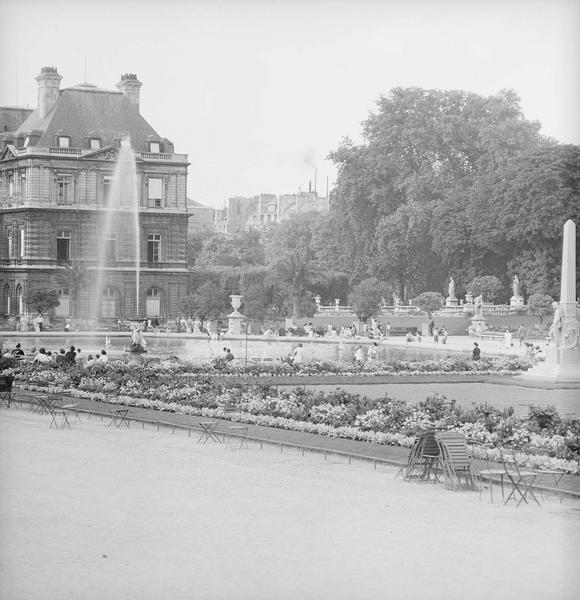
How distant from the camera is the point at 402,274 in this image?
8756 centimetres

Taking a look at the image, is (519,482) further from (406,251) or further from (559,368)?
(406,251)

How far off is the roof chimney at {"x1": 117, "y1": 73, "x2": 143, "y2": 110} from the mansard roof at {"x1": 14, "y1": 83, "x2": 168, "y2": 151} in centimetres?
40

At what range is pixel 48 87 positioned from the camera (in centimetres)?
8462

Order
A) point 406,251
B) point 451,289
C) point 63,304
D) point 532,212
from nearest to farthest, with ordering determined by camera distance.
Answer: point 532,212, point 451,289, point 63,304, point 406,251

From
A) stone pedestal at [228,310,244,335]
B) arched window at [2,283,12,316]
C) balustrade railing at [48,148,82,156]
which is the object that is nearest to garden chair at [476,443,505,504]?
stone pedestal at [228,310,244,335]

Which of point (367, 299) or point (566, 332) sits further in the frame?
point (367, 299)

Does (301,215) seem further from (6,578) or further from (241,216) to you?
(6,578)

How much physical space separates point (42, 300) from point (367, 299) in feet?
63.4

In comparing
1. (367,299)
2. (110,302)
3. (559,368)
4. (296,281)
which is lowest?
(559,368)

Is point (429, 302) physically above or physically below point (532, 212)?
below

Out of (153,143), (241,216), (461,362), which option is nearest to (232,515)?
(461,362)

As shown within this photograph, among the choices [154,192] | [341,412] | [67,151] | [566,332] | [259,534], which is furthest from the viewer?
[154,192]

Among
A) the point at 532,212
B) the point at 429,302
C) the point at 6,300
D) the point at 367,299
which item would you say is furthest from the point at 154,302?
the point at 532,212

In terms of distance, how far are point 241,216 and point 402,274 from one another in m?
100
